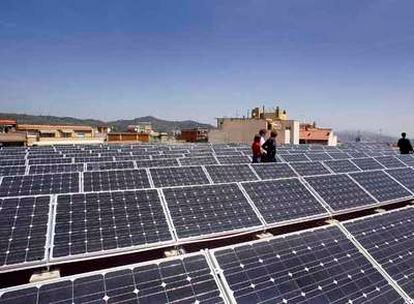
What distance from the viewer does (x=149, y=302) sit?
12.9 feet

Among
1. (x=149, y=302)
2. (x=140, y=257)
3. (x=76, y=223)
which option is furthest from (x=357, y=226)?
(x=76, y=223)

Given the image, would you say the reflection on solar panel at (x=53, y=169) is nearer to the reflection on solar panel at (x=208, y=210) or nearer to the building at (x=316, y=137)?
the reflection on solar panel at (x=208, y=210)

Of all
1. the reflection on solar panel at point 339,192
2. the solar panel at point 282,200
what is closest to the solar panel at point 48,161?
the solar panel at point 282,200

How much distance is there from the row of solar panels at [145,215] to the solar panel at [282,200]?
0.07 feet

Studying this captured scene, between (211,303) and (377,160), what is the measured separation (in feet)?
50.1

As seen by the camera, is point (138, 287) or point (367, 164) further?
point (367, 164)

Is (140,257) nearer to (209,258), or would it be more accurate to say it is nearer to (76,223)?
(76,223)

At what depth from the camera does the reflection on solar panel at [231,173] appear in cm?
1068

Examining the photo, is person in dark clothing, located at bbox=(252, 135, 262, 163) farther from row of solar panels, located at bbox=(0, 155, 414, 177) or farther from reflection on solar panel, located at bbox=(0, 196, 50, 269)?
reflection on solar panel, located at bbox=(0, 196, 50, 269)

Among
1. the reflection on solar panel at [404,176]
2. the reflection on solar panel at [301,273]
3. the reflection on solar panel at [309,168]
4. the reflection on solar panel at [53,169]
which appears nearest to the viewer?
the reflection on solar panel at [301,273]

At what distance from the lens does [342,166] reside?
14688 mm

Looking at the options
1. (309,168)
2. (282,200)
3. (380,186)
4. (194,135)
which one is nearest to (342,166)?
(309,168)

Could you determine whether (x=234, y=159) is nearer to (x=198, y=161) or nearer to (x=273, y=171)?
(x=198, y=161)

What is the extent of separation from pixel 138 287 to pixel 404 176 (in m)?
11.8
